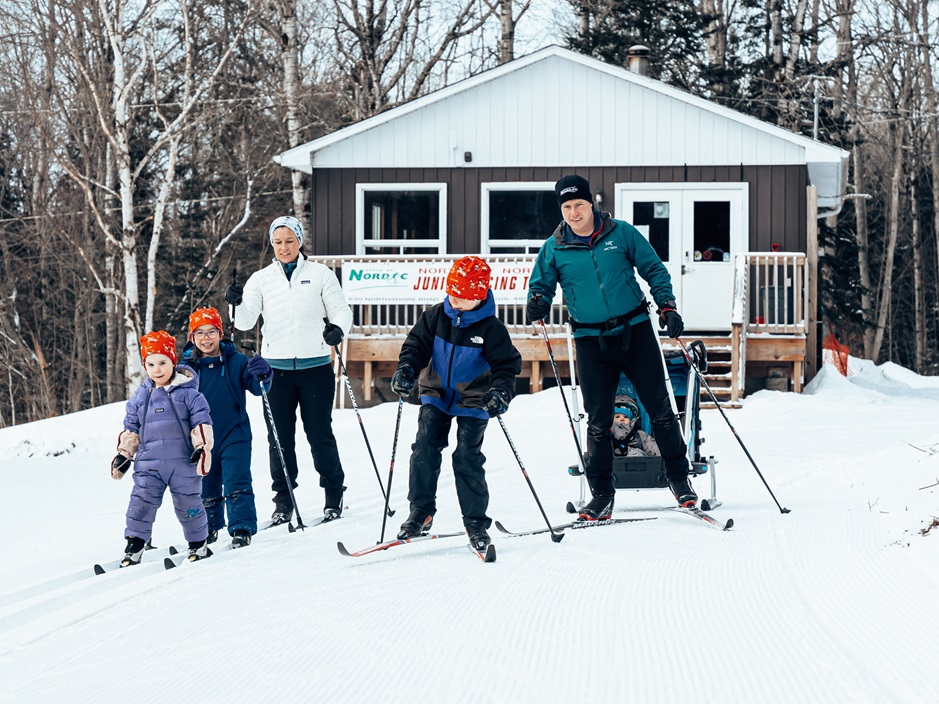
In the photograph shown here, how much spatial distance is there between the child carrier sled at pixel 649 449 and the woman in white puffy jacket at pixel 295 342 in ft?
4.88

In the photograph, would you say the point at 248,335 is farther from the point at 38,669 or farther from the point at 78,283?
the point at 38,669

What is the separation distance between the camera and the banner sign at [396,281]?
52.1 ft

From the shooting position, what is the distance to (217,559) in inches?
231

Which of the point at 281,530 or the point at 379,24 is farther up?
the point at 379,24

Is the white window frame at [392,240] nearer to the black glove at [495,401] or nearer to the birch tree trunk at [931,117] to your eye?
the black glove at [495,401]

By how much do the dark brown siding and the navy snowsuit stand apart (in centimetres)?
1042

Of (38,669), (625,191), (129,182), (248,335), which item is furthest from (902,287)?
(38,669)

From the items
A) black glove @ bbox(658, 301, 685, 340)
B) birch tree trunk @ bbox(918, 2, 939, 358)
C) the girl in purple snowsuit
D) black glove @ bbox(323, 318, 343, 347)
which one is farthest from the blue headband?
birch tree trunk @ bbox(918, 2, 939, 358)

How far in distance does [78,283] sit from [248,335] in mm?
4599

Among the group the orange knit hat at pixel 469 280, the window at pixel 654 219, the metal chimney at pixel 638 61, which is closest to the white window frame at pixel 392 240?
the window at pixel 654 219

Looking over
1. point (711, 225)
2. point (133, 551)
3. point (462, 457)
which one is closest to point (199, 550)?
point (133, 551)

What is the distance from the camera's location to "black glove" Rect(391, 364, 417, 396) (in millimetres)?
5566

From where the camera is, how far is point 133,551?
5848 mm

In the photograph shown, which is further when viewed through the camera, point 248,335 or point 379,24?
point 248,335
